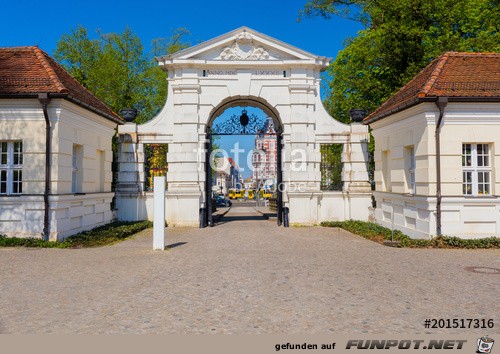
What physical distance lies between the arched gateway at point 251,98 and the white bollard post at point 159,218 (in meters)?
6.72

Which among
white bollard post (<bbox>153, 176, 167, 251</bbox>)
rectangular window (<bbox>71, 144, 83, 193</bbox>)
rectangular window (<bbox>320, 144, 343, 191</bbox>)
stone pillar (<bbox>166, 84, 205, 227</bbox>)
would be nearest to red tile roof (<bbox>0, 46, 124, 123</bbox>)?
rectangular window (<bbox>71, 144, 83, 193</bbox>)

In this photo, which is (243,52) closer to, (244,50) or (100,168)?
(244,50)

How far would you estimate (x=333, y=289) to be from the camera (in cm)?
835

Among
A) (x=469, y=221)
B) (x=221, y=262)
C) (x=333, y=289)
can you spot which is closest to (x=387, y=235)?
(x=469, y=221)

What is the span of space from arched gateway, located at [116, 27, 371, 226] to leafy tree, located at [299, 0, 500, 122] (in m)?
5.33

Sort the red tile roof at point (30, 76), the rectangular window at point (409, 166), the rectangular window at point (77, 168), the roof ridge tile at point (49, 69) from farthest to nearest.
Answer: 1. the rectangular window at point (77, 168)
2. the rectangular window at point (409, 166)
3. the roof ridge tile at point (49, 69)
4. the red tile roof at point (30, 76)

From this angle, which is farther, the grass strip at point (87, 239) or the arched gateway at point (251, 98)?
the arched gateway at point (251, 98)

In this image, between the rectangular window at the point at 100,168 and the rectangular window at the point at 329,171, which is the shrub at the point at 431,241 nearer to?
the rectangular window at the point at 329,171

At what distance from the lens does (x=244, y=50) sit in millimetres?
21031

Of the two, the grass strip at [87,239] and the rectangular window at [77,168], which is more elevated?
the rectangular window at [77,168]

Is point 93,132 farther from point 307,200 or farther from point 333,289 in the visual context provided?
point 333,289

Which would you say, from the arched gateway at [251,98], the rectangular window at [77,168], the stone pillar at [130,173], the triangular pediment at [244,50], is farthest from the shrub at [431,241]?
the rectangular window at [77,168]

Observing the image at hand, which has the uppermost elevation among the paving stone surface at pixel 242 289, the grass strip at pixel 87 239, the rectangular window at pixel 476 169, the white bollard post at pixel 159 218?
the rectangular window at pixel 476 169

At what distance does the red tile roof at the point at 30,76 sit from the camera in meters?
14.6
